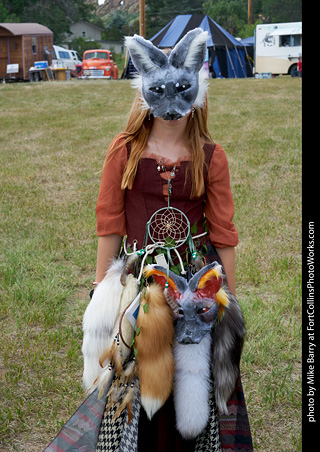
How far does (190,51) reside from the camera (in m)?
1.91

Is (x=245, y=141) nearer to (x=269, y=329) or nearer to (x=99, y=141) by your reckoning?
(x=99, y=141)

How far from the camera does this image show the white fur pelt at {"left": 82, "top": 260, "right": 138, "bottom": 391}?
6.40 ft

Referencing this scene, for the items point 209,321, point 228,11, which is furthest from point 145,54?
point 228,11

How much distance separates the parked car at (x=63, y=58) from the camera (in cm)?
2730

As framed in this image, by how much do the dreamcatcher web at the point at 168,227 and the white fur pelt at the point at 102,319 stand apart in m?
0.19

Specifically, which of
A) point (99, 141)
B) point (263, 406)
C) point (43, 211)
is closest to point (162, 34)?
point (99, 141)

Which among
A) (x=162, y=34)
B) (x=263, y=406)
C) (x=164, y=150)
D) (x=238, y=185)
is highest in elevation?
(x=162, y=34)

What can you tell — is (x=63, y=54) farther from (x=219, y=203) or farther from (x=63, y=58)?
(x=219, y=203)

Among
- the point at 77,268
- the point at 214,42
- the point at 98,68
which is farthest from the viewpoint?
the point at 98,68

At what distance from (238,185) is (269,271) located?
8.16ft

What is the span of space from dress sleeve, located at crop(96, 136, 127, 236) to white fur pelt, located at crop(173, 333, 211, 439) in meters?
0.53

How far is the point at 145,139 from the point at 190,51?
37 centimetres

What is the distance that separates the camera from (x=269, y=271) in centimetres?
449
